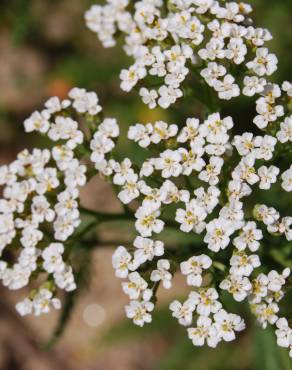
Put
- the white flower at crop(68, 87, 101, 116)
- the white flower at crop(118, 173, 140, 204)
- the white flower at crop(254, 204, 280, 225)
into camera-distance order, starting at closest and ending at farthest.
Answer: the white flower at crop(254, 204, 280, 225)
the white flower at crop(118, 173, 140, 204)
the white flower at crop(68, 87, 101, 116)

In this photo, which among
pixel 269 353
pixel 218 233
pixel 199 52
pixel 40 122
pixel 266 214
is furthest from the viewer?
pixel 269 353

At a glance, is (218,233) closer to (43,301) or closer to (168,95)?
(168,95)

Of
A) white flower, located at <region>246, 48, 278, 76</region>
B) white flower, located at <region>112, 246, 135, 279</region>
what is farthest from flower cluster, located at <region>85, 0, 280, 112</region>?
white flower, located at <region>112, 246, 135, 279</region>

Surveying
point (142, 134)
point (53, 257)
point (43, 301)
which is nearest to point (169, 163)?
point (142, 134)

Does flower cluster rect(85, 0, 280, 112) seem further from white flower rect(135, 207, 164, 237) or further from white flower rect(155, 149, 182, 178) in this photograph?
white flower rect(135, 207, 164, 237)

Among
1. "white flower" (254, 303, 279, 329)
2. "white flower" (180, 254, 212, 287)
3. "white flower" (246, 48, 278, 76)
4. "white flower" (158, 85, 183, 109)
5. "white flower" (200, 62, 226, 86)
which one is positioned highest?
"white flower" (246, 48, 278, 76)

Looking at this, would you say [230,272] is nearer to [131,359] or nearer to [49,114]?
[49,114]

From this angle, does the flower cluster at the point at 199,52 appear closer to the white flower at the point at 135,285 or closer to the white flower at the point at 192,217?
the white flower at the point at 192,217
